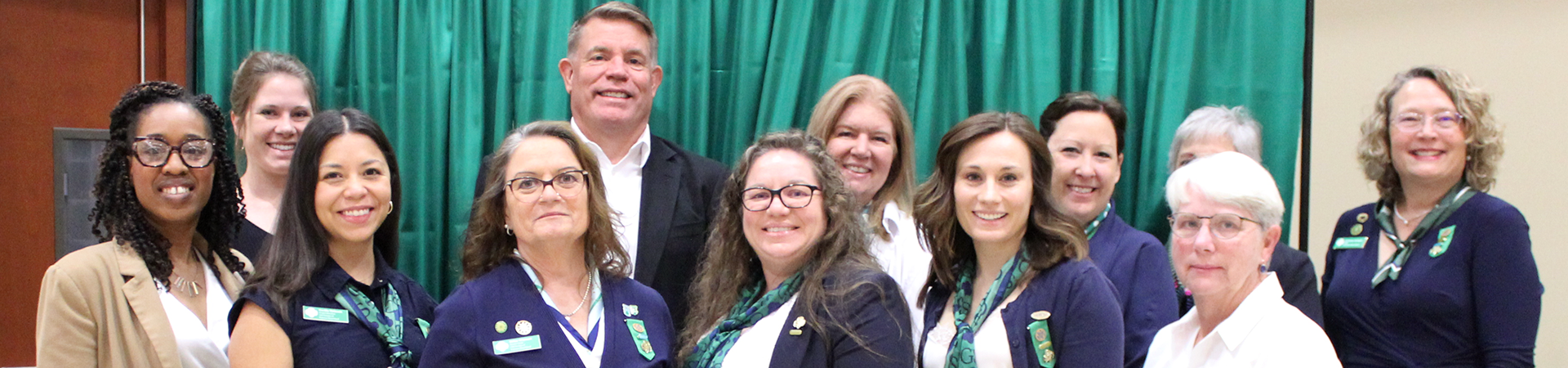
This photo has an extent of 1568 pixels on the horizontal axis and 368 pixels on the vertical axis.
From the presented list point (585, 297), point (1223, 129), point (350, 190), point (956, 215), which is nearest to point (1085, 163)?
point (1223, 129)

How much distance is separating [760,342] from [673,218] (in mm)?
870

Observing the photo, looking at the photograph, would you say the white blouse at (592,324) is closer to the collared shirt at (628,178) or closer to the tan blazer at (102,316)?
the collared shirt at (628,178)

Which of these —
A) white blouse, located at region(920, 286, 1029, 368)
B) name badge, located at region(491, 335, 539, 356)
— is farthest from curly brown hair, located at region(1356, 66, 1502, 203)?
name badge, located at region(491, 335, 539, 356)

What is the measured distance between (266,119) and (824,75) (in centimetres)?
169

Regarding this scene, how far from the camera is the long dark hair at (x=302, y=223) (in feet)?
7.39

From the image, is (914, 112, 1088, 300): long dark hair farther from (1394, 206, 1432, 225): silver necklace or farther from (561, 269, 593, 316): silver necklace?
(1394, 206, 1432, 225): silver necklace

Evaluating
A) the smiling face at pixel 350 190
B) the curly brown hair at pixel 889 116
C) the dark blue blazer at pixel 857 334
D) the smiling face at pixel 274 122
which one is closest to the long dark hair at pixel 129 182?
the smiling face at pixel 350 190

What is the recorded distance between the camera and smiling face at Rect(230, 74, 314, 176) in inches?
118

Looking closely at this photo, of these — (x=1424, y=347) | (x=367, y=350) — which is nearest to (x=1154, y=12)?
(x=1424, y=347)

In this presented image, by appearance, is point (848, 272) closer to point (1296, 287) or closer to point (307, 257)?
point (307, 257)

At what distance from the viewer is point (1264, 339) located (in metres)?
1.90

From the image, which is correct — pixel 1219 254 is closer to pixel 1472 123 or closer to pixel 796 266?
pixel 796 266

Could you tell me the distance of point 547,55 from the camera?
11.4 feet

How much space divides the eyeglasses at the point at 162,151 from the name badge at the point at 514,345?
91 cm
